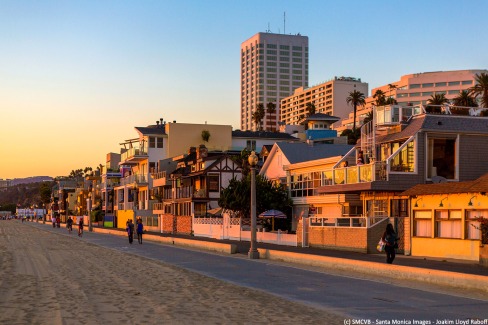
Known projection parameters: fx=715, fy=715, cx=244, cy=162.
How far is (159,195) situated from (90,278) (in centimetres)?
6782

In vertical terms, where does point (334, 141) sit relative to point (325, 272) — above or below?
above

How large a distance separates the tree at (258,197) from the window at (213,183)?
18.4 meters

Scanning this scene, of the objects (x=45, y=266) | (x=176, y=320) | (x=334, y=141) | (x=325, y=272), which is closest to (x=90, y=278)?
(x=45, y=266)

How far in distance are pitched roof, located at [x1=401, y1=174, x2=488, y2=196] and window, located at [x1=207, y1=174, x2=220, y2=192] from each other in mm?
42917

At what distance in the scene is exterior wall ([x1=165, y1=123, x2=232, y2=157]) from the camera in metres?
99.4

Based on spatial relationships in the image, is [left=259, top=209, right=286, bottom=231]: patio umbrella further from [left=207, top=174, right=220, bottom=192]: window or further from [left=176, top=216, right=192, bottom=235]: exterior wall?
[left=207, top=174, right=220, bottom=192]: window

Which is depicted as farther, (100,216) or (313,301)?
(100,216)

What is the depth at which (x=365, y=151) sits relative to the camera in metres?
43.3

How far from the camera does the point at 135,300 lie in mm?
16984

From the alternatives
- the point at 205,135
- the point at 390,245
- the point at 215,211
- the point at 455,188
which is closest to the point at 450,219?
the point at 455,188

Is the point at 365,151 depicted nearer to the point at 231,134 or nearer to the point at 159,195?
the point at 159,195

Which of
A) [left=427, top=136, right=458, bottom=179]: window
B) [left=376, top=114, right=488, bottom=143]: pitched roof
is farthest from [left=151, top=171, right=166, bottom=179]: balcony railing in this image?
[left=427, top=136, right=458, bottom=179]: window

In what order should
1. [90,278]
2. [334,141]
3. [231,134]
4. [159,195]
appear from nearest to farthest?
[90,278], [334,141], [159,195], [231,134]

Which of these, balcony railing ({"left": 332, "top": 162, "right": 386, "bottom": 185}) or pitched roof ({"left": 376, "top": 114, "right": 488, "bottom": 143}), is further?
balcony railing ({"left": 332, "top": 162, "right": 386, "bottom": 185})
